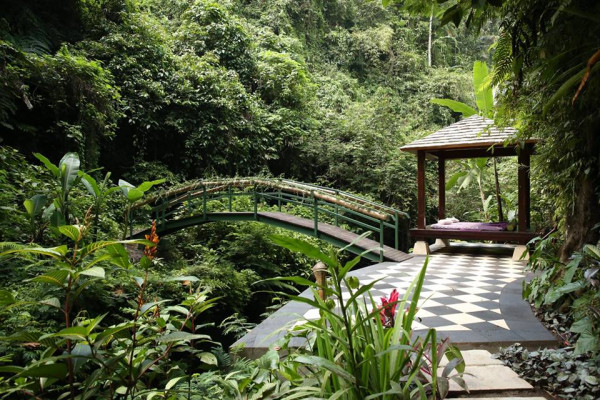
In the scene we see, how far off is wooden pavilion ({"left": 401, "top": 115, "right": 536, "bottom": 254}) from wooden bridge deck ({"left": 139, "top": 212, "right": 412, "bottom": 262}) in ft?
3.22

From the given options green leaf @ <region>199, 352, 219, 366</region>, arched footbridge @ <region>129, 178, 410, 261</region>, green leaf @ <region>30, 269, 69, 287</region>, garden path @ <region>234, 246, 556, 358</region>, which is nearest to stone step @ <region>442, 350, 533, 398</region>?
garden path @ <region>234, 246, 556, 358</region>

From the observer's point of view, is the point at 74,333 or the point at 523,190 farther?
the point at 523,190

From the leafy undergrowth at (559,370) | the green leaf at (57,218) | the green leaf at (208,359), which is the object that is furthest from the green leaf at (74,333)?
the green leaf at (57,218)

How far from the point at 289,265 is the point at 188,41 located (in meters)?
7.44

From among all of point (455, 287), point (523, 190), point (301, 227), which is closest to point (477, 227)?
point (523, 190)

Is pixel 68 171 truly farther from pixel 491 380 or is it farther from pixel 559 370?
pixel 559 370

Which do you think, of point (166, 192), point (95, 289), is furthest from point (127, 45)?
point (95, 289)

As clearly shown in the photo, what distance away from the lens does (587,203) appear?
9.54 ft

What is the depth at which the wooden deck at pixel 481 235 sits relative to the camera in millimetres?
6480

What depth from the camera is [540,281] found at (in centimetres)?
279

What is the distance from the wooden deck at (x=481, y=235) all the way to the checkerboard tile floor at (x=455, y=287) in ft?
1.22

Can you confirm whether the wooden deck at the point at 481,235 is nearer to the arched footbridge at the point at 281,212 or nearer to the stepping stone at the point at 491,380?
the arched footbridge at the point at 281,212

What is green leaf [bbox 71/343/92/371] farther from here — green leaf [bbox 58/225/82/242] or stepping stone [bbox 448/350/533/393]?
stepping stone [bbox 448/350/533/393]

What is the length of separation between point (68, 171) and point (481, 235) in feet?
20.9
